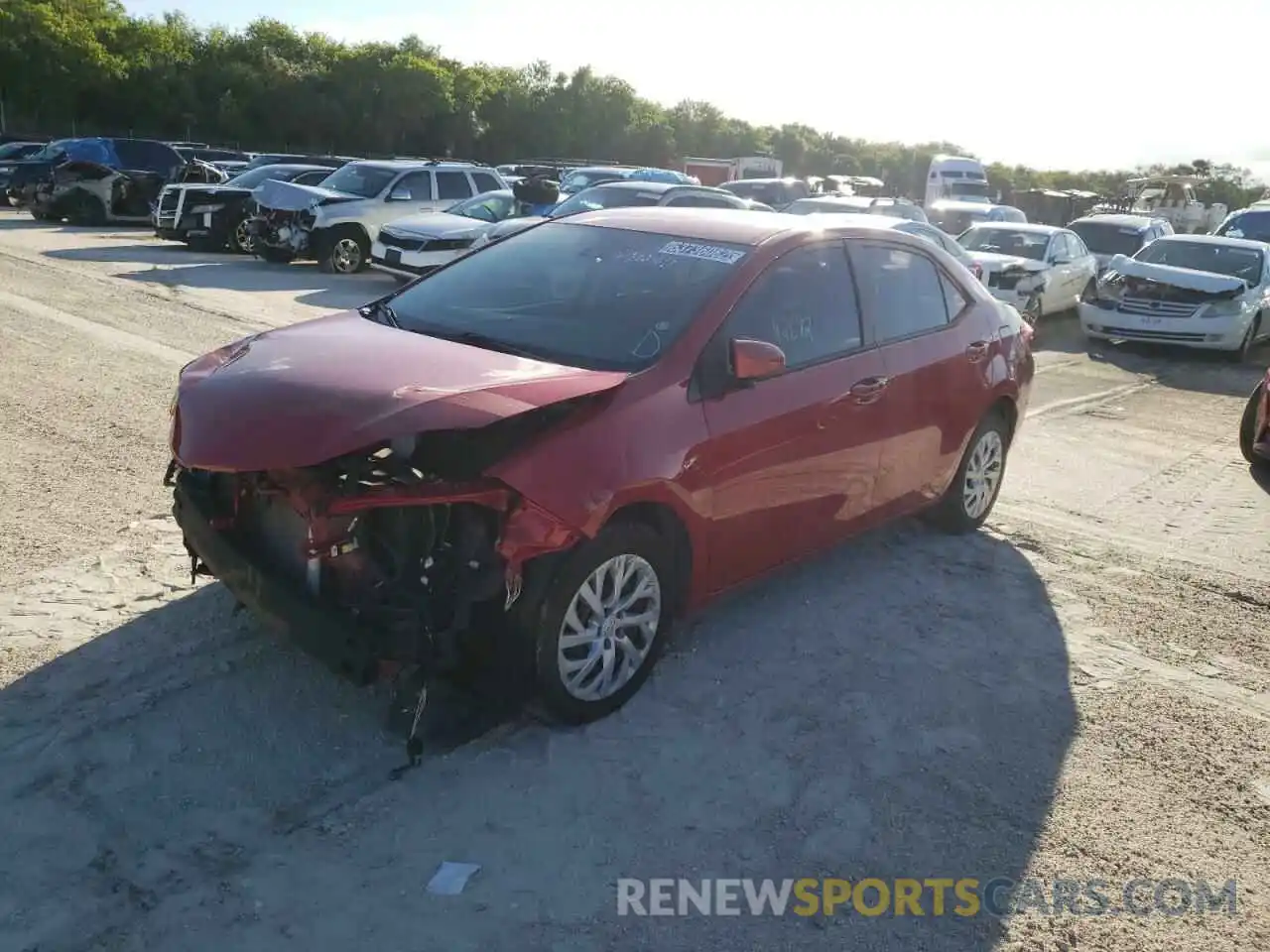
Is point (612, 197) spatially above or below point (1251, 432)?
above

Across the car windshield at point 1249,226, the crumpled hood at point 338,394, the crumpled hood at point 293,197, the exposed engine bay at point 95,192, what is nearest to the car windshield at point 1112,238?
the car windshield at point 1249,226

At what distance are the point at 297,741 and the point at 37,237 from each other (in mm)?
17545

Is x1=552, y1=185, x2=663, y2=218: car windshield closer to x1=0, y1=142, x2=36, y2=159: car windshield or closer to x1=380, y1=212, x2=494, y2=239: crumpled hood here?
x1=380, y1=212, x2=494, y2=239: crumpled hood

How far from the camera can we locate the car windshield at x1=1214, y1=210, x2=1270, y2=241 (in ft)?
67.4

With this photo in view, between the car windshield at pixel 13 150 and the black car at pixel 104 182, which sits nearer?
the black car at pixel 104 182

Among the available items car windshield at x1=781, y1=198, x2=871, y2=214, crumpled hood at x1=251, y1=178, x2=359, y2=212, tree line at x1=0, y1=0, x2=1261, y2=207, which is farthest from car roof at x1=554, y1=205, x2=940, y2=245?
tree line at x1=0, y1=0, x2=1261, y2=207

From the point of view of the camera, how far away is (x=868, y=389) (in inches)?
197

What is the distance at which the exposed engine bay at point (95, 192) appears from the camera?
68.0 feet

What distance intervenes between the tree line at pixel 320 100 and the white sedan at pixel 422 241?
105 feet

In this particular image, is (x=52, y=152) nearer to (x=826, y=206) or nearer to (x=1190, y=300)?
(x=826, y=206)

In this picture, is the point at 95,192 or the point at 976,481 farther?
the point at 95,192

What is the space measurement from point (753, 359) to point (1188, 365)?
11.3 metres

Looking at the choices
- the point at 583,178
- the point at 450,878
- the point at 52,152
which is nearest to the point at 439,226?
the point at 583,178

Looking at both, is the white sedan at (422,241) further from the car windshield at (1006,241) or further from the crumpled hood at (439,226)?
the car windshield at (1006,241)
